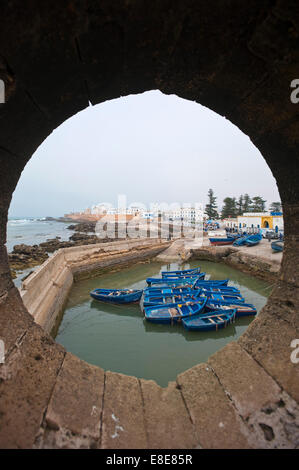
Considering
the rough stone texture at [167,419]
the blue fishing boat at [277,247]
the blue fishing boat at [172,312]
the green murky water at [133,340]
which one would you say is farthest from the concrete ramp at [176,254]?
the rough stone texture at [167,419]

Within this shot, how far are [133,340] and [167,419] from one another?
231 inches

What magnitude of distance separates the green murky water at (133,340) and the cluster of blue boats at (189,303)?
333mm

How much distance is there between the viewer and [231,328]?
770cm

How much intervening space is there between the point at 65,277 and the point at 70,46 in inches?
474

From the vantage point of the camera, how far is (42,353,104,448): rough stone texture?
138cm

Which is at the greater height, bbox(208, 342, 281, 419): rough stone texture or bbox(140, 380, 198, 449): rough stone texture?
bbox(208, 342, 281, 419): rough stone texture

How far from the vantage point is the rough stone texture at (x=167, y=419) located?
1.50 metres

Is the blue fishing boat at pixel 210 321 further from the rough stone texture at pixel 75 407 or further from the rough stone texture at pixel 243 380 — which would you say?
the rough stone texture at pixel 75 407

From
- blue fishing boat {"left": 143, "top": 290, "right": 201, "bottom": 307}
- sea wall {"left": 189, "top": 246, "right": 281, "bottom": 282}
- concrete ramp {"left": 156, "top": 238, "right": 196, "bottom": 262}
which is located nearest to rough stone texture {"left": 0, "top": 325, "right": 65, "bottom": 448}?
blue fishing boat {"left": 143, "top": 290, "right": 201, "bottom": 307}

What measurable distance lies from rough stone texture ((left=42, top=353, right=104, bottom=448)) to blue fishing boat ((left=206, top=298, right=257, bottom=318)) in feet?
25.3

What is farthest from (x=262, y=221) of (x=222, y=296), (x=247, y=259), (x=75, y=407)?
(x=75, y=407)

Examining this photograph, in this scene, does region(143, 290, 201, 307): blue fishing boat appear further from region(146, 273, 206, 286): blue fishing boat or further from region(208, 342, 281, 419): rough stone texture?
region(208, 342, 281, 419): rough stone texture

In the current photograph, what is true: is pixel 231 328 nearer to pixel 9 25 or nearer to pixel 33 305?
pixel 33 305
